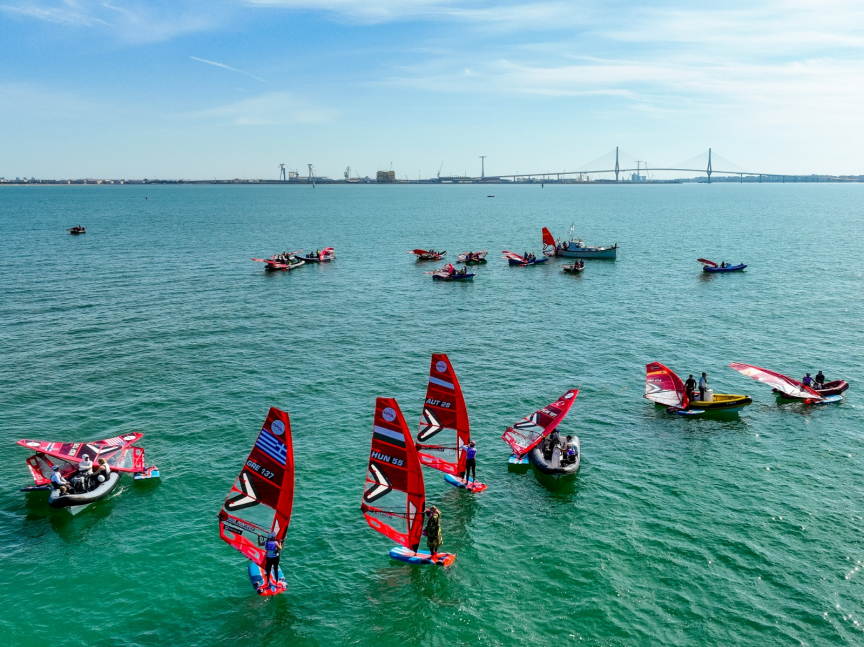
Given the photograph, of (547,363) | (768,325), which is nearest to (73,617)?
(547,363)

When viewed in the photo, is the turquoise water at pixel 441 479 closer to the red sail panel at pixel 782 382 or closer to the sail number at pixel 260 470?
the red sail panel at pixel 782 382

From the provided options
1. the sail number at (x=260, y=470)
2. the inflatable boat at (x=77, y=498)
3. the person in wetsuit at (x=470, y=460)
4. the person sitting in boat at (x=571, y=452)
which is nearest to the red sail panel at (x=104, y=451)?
the inflatable boat at (x=77, y=498)

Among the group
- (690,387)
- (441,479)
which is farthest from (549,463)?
(690,387)

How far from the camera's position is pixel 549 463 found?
1321 inches

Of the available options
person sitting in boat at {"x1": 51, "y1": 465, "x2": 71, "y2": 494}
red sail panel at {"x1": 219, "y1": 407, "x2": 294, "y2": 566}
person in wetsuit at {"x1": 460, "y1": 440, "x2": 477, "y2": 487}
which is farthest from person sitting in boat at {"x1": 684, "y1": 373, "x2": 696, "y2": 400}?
person sitting in boat at {"x1": 51, "y1": 465, "x2": 71, "y2": 494}

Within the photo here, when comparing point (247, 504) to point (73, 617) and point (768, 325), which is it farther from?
point (768, 325)

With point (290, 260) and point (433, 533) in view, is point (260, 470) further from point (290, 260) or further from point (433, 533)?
point (290, 260)

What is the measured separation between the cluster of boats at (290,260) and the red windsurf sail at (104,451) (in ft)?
214

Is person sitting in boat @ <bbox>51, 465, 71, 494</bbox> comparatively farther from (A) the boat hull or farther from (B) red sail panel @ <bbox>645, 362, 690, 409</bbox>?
(A) the boat hull

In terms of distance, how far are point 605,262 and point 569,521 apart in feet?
285

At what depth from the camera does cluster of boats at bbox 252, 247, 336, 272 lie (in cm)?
9825

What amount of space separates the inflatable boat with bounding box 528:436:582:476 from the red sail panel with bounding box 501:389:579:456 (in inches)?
18.2

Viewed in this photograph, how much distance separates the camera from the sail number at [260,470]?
82.6 feet

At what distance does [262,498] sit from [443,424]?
1129 centimetres
